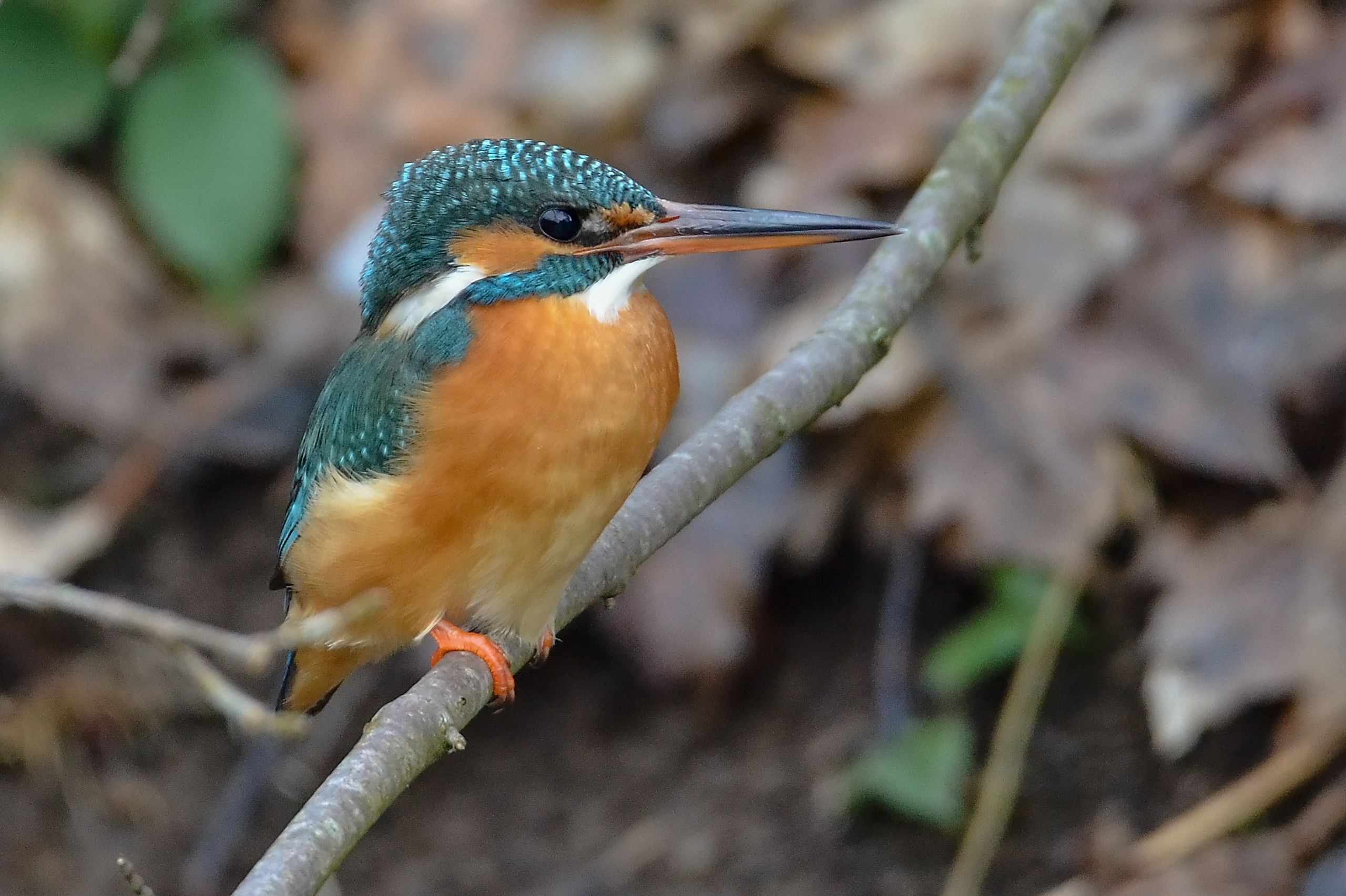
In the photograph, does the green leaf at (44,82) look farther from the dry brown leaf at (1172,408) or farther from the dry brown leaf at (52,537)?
the dry brown leaf at (1172,408)

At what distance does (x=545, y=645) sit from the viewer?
2.35 meters

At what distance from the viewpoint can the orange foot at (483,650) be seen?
2174 mm

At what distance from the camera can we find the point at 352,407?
2342mm

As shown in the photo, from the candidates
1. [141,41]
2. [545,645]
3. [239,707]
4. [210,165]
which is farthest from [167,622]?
[210,165]

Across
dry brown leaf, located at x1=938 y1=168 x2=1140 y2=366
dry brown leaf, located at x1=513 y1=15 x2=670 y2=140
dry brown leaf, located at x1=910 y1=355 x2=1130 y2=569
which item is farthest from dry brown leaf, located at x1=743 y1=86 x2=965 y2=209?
dry brown leaf, located at x1=513 y1=15 x2=670 y2=140

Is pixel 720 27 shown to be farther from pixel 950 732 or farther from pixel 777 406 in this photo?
pixel 777 406

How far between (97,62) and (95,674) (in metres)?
1.74

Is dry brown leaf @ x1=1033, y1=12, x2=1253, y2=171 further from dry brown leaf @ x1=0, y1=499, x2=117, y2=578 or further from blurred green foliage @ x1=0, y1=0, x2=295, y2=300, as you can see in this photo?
dry brown leaf @ x1=0, y1=499, x2=117, y2=578

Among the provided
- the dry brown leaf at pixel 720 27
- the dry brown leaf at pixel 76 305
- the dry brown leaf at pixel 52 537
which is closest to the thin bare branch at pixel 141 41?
the dry brown leaf at pixel 76 305

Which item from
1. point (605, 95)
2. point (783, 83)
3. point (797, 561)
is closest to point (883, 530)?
point (797, 561)

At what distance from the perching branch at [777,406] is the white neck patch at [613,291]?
0.20 metres

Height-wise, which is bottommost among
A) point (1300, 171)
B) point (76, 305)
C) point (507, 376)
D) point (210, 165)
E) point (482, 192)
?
point (507, 376)

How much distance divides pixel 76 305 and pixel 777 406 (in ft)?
9.93

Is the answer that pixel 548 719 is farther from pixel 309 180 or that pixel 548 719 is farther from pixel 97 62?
pixel 97 62
